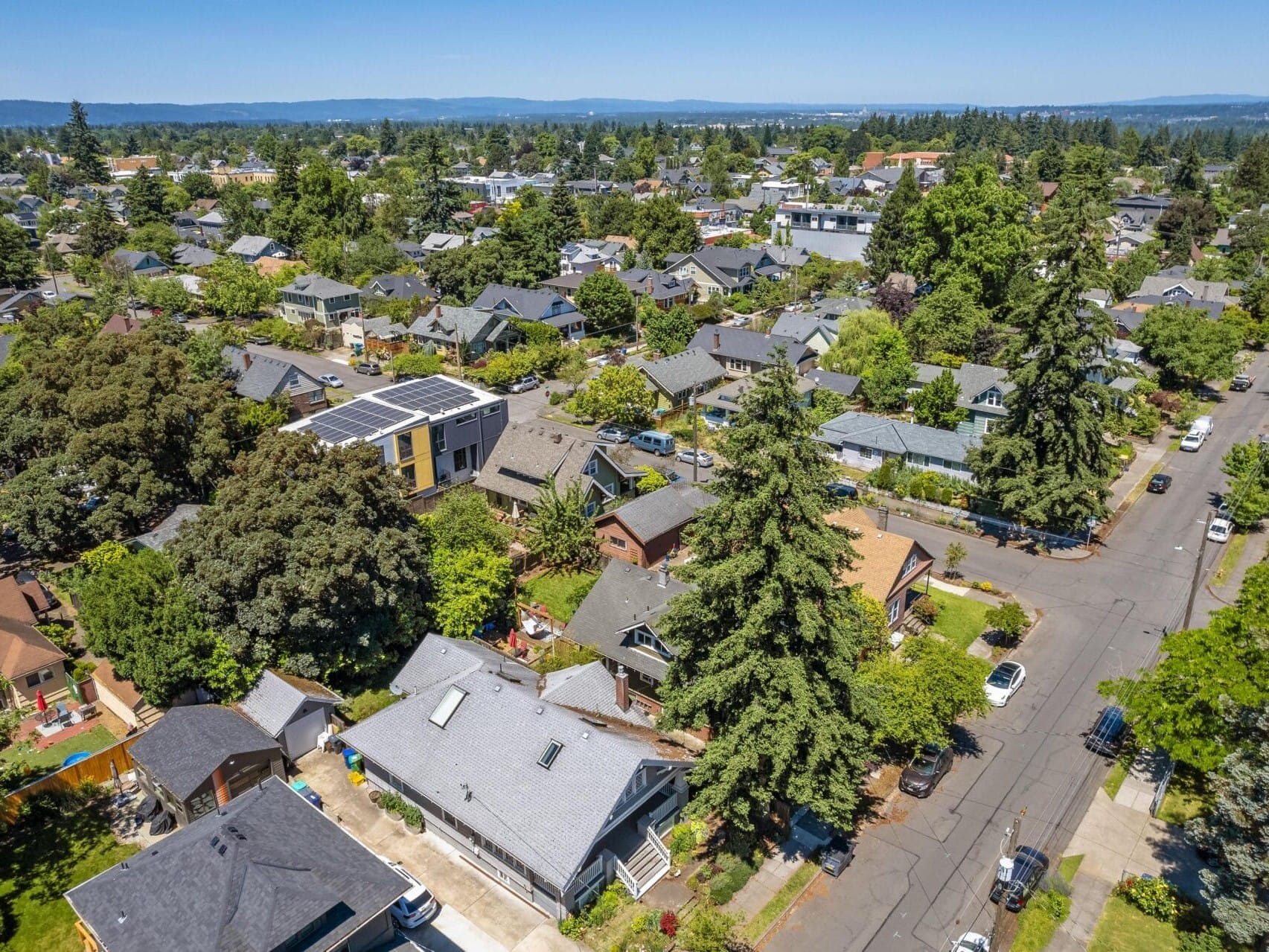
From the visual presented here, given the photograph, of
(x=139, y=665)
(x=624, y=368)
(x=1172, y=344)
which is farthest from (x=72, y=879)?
(x=1172, y=344)

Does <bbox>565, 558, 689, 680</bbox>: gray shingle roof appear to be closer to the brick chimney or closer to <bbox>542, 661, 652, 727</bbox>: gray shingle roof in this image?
<bbox>542, 661, 652, 727</bbox>: gray shingle roof

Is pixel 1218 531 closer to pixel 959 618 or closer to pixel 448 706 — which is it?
pixel 959 618

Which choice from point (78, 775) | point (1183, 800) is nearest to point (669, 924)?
point (1183, 800)

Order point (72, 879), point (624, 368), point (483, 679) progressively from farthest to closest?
point (624, 368) → point (483, 679) → point (72, 879)

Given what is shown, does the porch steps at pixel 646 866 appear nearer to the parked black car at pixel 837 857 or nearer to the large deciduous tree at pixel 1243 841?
the parked black car at pixel 837 857

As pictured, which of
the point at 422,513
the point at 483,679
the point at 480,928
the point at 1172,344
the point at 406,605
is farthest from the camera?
the point at 1172,344

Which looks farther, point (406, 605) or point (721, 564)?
point (406, 605)

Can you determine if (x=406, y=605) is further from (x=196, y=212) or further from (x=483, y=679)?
(x=196, y=212)

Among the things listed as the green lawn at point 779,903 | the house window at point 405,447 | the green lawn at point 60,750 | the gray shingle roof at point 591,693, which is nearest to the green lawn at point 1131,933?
the green lawn at point 779,903
